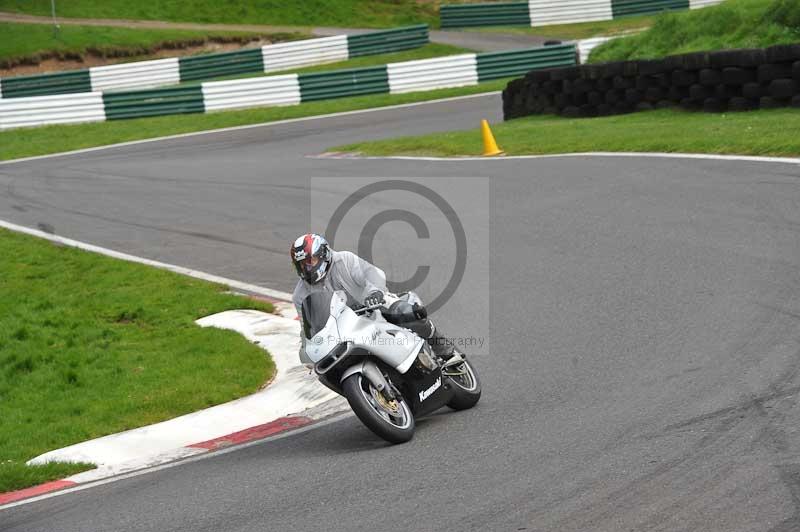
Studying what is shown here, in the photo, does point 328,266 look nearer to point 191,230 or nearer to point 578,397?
point 578,397

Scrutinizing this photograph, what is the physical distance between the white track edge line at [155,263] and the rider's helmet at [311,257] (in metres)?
4.92

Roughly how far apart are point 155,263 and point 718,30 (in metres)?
13.8

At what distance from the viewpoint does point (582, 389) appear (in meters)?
8.14

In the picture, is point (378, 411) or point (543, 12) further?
point (543, 12)

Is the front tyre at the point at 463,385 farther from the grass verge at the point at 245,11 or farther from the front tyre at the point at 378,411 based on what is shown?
the grass verge at the point at 245,11

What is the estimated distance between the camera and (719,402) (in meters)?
7.32

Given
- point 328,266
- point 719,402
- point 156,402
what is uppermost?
point 328,266

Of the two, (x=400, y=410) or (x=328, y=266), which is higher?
(x=328, y=266)

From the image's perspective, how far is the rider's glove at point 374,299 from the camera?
25.6ft

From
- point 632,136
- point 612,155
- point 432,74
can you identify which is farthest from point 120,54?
point 612,155

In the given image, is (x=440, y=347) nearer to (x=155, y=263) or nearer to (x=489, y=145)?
(x=155, y=263)

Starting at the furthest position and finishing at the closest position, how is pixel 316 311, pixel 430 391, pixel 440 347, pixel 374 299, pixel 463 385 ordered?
pixel 440 347
pixel 463 385
pixel 430 391
pixel 374 299
pixel 316 311

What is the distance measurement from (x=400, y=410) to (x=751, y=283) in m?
3.98

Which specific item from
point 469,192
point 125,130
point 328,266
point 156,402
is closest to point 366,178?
point 469,192
